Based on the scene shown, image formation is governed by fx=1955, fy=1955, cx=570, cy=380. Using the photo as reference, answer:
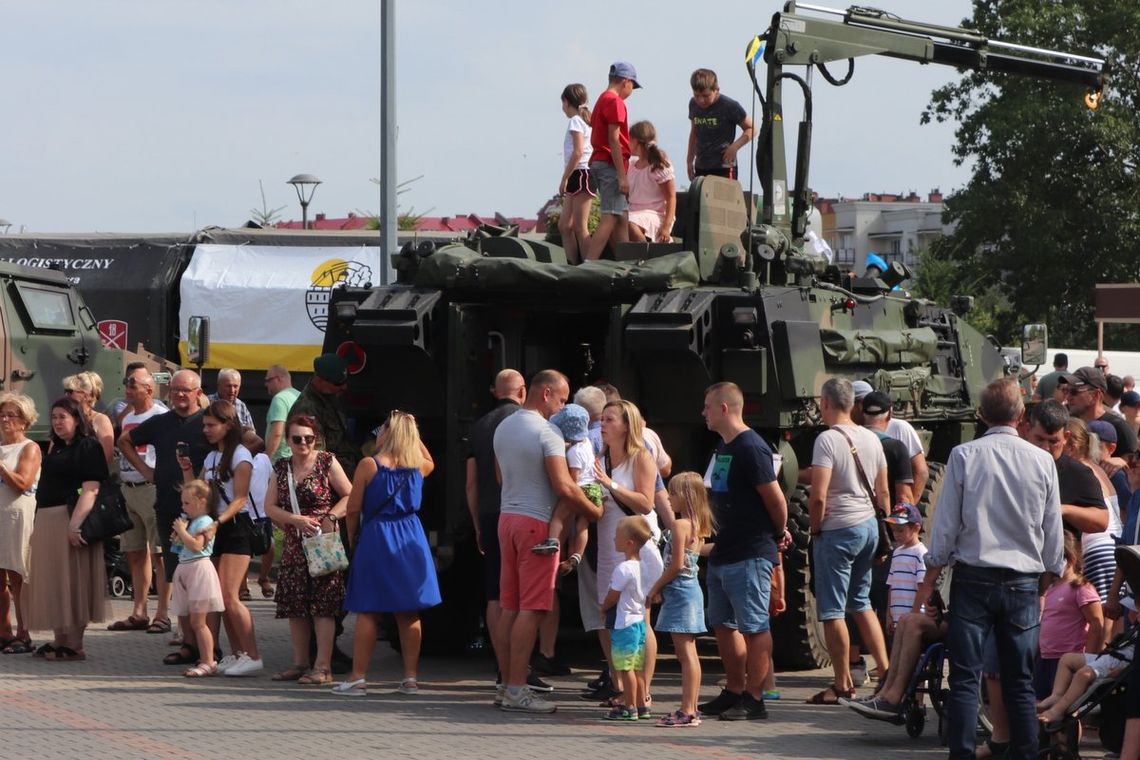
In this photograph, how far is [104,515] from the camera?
12.2 meters

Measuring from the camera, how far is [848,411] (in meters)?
10.7

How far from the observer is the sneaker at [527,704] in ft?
34.1

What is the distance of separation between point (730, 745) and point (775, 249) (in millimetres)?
4020

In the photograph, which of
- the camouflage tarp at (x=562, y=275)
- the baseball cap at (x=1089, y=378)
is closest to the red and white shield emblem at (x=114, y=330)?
the camouflage tarp at (x=562, y=275)

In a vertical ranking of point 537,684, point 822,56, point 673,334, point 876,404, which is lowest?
point 537,684

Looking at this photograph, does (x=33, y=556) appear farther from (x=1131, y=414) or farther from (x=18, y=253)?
(x=18, y=253)

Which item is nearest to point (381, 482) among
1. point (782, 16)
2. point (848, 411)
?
point (848, 411)

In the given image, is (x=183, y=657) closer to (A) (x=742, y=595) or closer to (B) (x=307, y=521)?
(B) (x=307, y=521)

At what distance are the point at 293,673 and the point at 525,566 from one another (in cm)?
187

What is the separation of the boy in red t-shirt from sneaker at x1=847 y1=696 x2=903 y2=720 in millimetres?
4370

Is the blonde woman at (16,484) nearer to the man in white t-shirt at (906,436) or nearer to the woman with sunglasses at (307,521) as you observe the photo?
the woman with sunglasses at (307,521)

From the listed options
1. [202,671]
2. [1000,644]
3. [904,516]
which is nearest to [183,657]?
[202,671]

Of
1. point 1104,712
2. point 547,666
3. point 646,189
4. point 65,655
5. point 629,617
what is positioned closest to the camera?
point 1104,712

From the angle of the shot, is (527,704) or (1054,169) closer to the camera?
(527,704)
